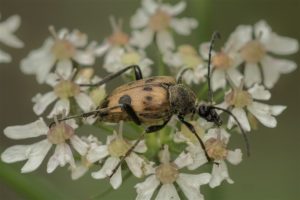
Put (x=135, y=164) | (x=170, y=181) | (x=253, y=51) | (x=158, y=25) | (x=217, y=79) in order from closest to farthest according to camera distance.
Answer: (x=135, y=164) < (x=170, y=181) < (x=217, y=79) < (x=253, y=51) < (x=158, y=25)

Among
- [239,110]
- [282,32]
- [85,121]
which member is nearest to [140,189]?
[85,121]

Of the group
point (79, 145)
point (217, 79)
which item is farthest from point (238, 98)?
point (79, 145)

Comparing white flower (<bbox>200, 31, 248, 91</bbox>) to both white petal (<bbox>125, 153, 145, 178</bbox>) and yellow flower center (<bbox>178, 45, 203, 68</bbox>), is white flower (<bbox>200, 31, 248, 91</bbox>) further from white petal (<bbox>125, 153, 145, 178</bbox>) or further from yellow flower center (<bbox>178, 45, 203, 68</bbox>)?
white petal (<bbox>125, 153, 145, 178</bbox>)

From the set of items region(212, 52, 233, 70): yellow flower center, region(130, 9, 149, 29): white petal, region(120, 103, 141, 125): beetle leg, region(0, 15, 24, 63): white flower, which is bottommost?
region(120, 103, 141, 125): beetle leg

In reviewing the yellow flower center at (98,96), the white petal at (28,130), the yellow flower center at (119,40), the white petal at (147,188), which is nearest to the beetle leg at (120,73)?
the yellow flower center at (98,96)

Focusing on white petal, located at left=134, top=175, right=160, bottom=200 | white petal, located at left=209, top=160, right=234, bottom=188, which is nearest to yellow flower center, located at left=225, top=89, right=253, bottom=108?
white petal, located at left=209, top=160, right=234, bottom=188

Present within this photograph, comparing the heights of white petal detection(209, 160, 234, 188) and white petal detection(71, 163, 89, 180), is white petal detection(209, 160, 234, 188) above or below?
below

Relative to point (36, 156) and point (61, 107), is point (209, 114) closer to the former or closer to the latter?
point (61, 107)
